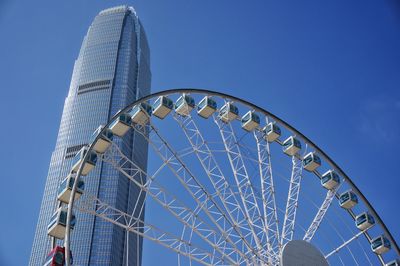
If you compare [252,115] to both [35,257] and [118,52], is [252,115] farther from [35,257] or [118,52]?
[118,52]

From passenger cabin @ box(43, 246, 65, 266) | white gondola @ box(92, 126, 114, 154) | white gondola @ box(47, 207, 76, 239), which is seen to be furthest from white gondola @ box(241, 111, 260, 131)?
passenger cabin @ box(43, 246, 65, 266)

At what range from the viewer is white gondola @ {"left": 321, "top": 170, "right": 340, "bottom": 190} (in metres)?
33.6

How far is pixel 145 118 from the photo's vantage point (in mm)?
31344

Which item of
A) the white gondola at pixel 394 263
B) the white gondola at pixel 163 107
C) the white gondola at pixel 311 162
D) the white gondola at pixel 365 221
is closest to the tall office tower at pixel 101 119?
the white gondola at pixel 311 162

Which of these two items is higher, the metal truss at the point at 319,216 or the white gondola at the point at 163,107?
the white gondola at the point at 163,107

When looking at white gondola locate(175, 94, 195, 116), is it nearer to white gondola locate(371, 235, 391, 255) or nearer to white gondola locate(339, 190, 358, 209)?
white gondola locate(339, 190, 358, 209)

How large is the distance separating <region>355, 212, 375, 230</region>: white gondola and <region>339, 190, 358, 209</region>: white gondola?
35.3 inches

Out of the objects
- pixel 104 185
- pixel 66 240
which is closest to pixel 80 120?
pixel 104 185

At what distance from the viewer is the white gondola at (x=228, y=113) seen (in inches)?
1346

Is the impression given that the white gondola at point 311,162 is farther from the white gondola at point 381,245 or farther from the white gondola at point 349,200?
the white gondola at point 381,245

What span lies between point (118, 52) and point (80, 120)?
20.9 m

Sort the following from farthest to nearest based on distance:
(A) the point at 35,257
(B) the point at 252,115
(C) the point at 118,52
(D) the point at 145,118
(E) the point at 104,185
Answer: (C) the point at 118,52 → (E) the point at 104,185 → (A) the point at 35,257 → (B) the point at 252,115 → (D) the point at 145,118

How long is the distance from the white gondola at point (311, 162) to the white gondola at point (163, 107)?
9006 millimetres

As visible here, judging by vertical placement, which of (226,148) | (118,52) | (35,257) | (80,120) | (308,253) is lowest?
(308,253)
